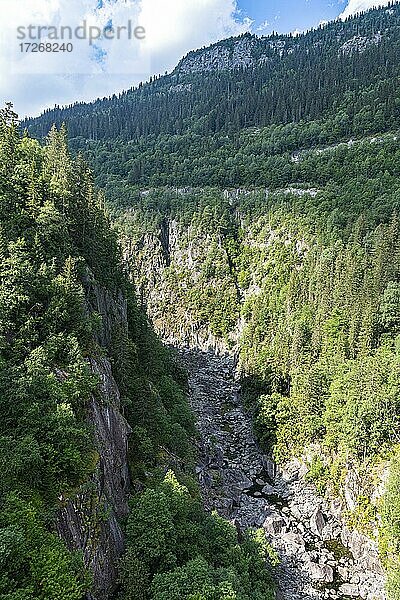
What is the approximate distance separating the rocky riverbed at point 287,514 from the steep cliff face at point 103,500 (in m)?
15.8

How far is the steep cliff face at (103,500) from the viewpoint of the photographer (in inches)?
972

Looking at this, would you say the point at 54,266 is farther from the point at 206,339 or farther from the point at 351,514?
the point at 206,339

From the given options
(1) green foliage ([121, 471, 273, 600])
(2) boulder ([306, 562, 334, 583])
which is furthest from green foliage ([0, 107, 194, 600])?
(2) boulder ([306, 562, 334, 583])

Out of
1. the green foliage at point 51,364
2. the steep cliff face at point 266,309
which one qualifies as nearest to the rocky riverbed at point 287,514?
the steep cliff face at point 266,309

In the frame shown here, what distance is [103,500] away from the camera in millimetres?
28578

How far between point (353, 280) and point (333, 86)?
117918mm

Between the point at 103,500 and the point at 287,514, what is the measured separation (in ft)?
95.8

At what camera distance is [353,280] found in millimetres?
63438

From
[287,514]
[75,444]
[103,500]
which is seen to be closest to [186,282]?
[287,514]

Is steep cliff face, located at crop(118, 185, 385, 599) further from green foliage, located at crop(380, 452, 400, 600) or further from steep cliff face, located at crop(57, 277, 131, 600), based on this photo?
steep cliff face, located at crop(57, 277, 131, 600)

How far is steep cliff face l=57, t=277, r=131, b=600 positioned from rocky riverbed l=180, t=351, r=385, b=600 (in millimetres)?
15762

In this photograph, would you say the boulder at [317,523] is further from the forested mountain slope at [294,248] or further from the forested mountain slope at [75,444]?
the forested mountain slope at [75,444]

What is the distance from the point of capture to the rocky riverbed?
41.2m

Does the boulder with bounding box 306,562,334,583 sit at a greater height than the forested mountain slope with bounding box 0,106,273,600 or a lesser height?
lesser
